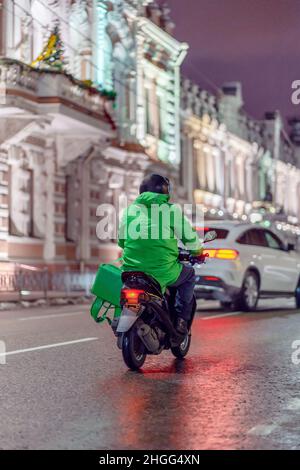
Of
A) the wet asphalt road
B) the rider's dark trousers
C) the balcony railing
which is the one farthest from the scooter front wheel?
the balcony railing

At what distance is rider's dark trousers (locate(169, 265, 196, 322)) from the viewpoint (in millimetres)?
9219

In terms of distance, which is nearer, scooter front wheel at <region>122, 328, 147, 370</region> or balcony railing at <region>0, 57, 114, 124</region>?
scooter front wheel at <region>122, 328, 147, 370</region>

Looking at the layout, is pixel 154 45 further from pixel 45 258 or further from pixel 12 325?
pixel 12 325

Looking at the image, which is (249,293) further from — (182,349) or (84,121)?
(84,121)

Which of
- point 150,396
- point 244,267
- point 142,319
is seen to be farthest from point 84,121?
point 150,396

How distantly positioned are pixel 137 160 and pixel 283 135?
39915 mm

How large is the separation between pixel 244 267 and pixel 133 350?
9.41 m

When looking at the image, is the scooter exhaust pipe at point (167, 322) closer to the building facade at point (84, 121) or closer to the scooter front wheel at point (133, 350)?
the scooter front wheel at point (133, 350)

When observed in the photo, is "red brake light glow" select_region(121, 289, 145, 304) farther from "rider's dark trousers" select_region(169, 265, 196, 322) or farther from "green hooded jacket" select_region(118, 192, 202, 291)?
"rider's dark trousers" select_region(169, 265, 196, 322)

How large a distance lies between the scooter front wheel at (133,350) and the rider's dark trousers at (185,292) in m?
0.56

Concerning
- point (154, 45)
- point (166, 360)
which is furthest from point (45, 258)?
point (166, 360)

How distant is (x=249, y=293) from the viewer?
59.8 ft

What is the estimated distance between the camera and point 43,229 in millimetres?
29562

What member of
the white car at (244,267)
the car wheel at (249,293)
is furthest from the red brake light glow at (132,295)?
the car wheel at (249,293)
